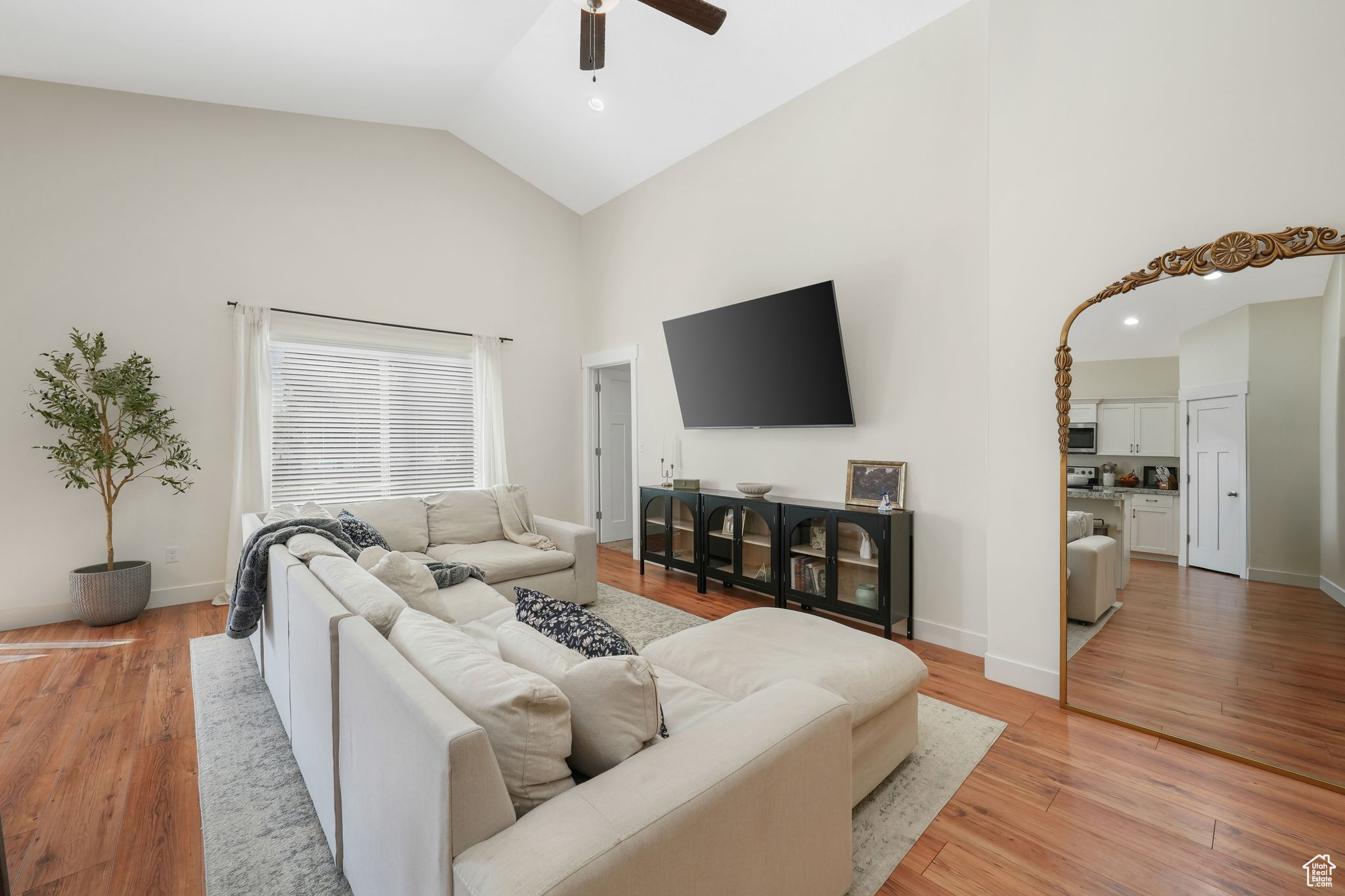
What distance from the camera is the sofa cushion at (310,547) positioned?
231 centimetres

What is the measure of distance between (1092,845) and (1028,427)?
1.67 metres

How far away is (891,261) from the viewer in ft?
11.6

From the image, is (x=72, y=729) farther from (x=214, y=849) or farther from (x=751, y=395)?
(x=751, y=395)

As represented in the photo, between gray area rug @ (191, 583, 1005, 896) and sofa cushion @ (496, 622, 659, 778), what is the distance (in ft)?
2.87

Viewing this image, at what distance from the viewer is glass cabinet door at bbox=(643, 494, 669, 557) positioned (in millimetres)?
4863

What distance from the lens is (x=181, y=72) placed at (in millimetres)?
3770

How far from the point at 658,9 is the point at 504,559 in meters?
3.01

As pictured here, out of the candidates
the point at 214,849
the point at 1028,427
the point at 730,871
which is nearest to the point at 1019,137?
the point at 1028,427

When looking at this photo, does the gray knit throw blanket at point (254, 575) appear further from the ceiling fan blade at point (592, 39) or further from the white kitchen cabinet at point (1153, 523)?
the white kitchen cabinet at point (1153, 523)

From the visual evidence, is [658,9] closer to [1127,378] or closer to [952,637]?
[1127,378]

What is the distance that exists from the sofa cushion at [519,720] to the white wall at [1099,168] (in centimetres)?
A: 243

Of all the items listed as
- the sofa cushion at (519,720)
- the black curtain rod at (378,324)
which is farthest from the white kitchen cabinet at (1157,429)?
the black curtain rod at (378,324)

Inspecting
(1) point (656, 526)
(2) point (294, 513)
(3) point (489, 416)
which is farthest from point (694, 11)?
(3) point (489, 416)

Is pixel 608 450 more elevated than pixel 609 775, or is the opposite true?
pixel 608 450
